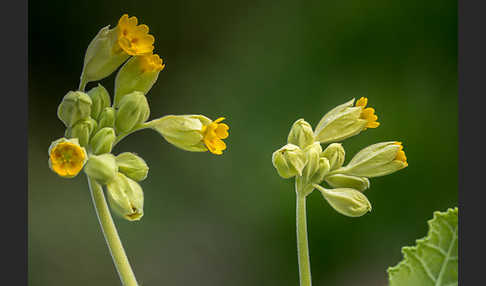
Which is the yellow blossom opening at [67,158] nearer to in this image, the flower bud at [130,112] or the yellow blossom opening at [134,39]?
the flower bud at [130,112]

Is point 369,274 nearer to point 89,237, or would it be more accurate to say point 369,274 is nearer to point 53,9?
point 89,237

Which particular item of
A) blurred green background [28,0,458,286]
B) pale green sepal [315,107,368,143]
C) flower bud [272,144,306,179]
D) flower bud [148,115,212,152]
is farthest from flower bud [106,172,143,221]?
blurred green background [28,0,458,286]

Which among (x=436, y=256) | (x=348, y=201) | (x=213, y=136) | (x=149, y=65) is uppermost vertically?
(x=149, y=65)

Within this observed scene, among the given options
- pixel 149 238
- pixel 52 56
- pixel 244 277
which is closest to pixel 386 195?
pixel 244 277

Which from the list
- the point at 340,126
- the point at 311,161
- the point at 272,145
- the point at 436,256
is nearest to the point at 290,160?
the point at 311,161

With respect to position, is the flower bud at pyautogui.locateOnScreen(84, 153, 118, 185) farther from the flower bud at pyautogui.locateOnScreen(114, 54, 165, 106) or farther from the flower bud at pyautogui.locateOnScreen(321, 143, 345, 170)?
the flower bud at pyautogui.locateOnScreen(321, 143, 345, 170)

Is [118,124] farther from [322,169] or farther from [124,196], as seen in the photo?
[322,169]

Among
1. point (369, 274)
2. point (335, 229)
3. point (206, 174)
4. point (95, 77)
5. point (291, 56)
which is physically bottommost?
point (369, 274)

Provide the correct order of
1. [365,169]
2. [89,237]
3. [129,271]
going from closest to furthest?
[129,271] → [365,169] → [89,237]
